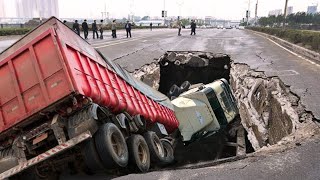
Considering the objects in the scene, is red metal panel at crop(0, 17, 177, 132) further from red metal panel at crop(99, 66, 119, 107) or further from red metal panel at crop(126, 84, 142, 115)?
red metal panel at crop(126, 84, 142, 115)

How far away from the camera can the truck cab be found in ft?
34.0

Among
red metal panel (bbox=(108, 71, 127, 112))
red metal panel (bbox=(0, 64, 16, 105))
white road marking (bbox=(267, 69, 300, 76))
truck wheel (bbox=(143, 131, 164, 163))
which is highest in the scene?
red metal panel (bbox=(0, 64, 16, 105))

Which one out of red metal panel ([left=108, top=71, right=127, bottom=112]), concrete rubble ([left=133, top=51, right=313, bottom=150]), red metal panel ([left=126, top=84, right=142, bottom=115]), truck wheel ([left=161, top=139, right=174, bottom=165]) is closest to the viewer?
red metal panel ([left=108, top=71, right=127, bottom=112])

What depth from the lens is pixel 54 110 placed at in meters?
5.21

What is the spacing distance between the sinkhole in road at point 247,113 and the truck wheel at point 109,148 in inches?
108

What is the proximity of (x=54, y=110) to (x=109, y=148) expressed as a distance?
1.02m

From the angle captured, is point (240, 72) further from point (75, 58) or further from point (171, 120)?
point (75, 58)

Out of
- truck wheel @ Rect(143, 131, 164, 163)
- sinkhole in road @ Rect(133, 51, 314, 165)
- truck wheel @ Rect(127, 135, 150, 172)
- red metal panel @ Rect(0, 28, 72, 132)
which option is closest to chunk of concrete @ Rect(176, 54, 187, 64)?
sinkhole in road @ Rect(133, 51, 314, 165)

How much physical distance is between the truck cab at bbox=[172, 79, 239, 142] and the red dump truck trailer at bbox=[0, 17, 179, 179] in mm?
4486

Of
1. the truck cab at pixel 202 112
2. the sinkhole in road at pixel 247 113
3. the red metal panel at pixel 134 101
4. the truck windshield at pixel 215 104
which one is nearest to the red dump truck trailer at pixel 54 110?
the red metal panel at pixel 134 101

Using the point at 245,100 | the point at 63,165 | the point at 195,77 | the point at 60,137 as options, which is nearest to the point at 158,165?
the point at 63,165

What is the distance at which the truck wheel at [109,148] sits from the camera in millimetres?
5195

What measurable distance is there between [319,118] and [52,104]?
501cm

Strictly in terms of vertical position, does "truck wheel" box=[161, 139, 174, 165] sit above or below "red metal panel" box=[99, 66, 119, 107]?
below
